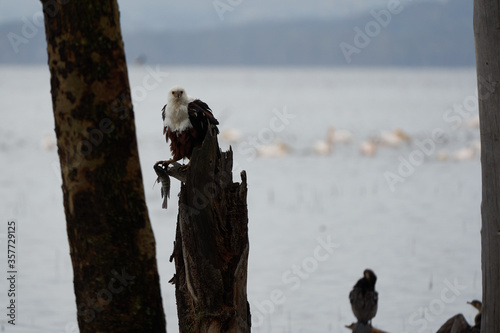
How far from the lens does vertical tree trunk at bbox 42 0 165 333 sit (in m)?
4.14

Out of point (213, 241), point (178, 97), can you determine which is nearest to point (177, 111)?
point (178, 97)

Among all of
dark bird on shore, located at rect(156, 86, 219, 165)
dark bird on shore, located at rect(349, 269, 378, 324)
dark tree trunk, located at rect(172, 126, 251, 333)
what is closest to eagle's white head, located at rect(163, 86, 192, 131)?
dark bird on shore, located at rect(156, 86, 219, 165)

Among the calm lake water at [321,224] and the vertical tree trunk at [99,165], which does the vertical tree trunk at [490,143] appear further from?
the calm lake water at [321,224]

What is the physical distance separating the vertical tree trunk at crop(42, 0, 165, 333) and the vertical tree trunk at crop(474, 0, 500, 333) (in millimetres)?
2242

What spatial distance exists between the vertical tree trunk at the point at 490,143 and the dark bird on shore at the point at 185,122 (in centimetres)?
177

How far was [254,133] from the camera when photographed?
23188 mm

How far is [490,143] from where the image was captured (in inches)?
180

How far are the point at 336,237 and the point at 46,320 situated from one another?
498 centimetres

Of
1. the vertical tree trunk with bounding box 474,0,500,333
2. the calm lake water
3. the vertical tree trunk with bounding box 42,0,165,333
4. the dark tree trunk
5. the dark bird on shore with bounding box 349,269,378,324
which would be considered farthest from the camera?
the calm lake water

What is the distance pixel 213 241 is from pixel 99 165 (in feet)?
2.81

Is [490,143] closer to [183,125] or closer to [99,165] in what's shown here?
[183,125]

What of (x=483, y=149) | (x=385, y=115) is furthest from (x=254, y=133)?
(x=483, y=149)

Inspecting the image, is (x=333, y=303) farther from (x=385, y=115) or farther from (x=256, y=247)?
(x=385, y=115)

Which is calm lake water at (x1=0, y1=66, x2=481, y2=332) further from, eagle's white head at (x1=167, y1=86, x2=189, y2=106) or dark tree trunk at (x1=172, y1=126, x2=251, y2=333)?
eagle's white head at (x1=167, y1=86, x2=189, y2=106)
